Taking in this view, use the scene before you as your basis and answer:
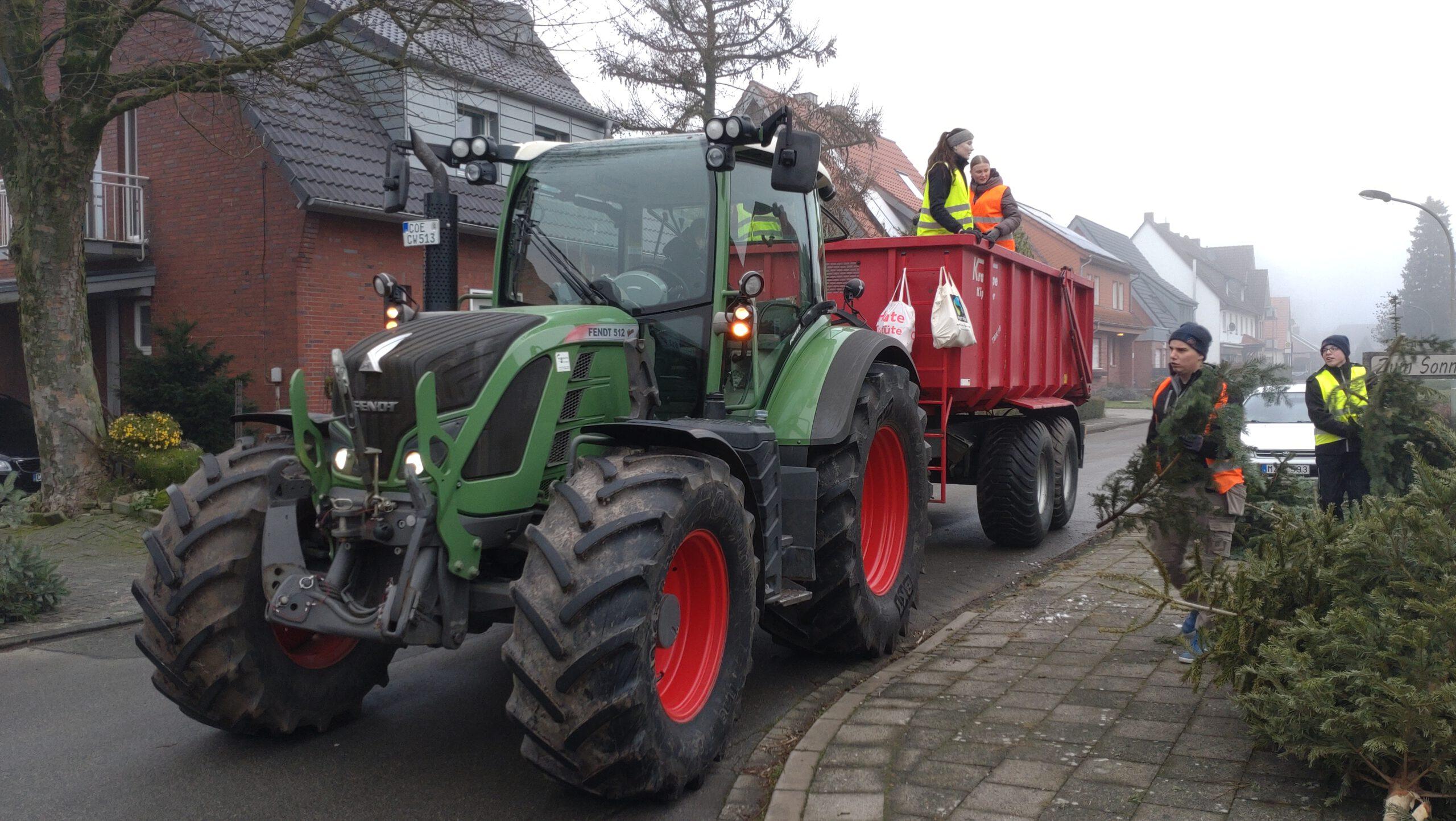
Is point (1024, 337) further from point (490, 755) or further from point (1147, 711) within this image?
point (490, 755)

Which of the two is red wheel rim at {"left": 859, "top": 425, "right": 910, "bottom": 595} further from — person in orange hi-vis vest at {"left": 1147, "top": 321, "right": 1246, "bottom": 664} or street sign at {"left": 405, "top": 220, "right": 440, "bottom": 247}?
street sign at {"left": 405, "top": 220, "right": 440, "bottom": 247}

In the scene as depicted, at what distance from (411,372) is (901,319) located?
4583 mm

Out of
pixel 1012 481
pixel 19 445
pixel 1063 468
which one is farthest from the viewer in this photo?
pixel 19 445

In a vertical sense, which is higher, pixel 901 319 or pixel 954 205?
pixel 954 205

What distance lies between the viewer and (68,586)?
8117 millimetres

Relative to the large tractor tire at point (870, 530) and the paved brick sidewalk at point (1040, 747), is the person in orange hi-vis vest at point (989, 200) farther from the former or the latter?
the paved brick sidewalk at point (1040, 747)

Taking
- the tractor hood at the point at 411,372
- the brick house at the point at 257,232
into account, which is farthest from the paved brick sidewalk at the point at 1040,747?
the brick house at the point at 257,232

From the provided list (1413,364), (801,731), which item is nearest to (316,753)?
(801,731)

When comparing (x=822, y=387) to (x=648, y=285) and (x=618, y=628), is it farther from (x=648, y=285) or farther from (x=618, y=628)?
(x=618, y=628)

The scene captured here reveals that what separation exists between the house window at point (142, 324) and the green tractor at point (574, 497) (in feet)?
40.6

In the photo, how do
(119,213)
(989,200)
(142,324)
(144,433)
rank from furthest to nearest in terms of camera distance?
(142,324)
(119,213)
(144,433)
(989,200)

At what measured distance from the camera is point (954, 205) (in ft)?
28.6

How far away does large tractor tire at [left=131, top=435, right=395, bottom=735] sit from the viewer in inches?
161

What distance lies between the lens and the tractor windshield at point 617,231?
5.04 m
